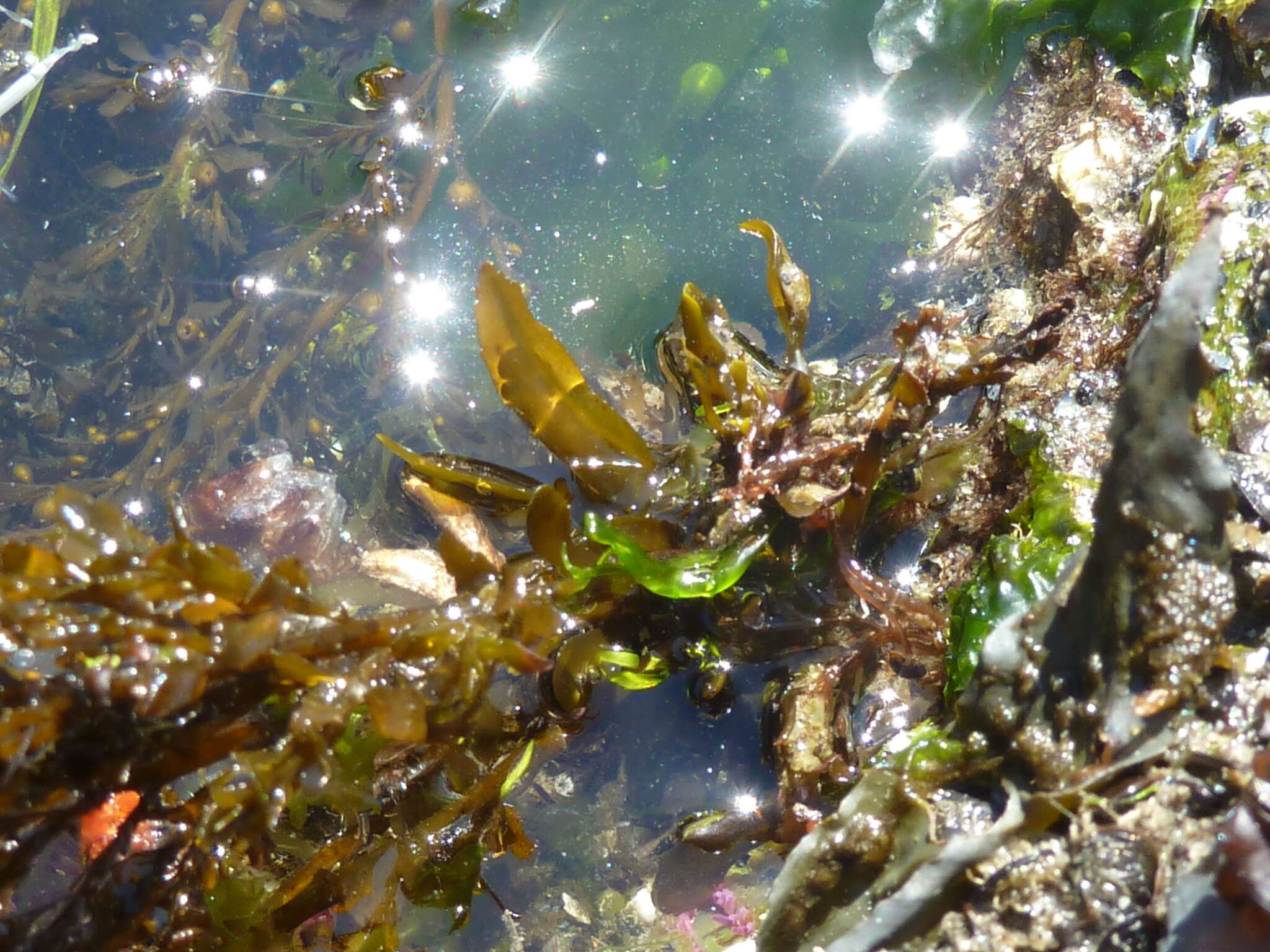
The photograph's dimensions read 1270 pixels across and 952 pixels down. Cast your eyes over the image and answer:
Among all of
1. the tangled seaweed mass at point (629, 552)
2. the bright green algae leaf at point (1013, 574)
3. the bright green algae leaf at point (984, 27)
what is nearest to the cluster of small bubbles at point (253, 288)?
the tangled seaweed mass at point (629, 552)

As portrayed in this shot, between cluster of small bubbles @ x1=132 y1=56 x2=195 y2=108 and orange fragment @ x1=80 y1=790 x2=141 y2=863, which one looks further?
cluster of small bubbles @ x1=132 y1=56 x2=195 y2=108

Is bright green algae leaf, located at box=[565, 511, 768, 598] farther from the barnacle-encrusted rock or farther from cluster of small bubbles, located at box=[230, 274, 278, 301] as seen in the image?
cluster of small bubbles, located at box=[230, 274, 278, 301]

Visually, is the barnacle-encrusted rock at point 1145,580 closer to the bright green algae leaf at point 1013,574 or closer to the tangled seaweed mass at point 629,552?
the tangled seaweed mass at point 629,552

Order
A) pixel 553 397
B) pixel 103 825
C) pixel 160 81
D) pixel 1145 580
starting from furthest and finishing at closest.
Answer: pixel 160 81 → pixel 553 397 → pixel 103 825 → pixel 1145 580

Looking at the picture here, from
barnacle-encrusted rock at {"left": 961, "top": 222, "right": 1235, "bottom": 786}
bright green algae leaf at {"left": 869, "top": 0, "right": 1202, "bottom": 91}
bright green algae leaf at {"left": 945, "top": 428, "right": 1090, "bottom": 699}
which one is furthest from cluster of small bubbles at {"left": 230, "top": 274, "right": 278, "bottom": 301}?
barnacle-encrusted rock at {"left": 961, "top": 222, "right": 1235, "bottom": 786}

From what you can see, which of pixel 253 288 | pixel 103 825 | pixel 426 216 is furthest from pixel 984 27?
pixel 103 825

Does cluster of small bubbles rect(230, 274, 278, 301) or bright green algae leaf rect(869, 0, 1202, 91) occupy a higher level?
cluster of small bubbles rect(230, 274, 278, 301)

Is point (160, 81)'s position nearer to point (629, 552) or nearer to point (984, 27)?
point (629, 552)

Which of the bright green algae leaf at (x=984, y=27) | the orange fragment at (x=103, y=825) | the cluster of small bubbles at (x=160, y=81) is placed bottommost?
the orange fragment at (x=103, y=825)
